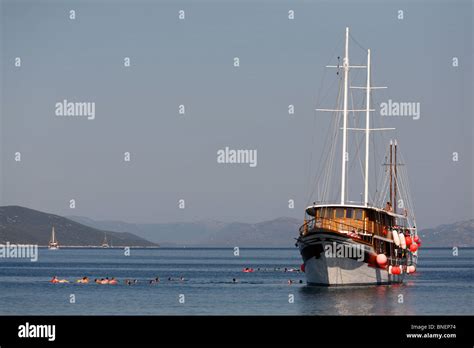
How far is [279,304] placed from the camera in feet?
238

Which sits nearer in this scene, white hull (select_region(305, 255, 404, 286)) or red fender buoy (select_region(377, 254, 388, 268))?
white hull (select_region(305, 255, 404, 286))

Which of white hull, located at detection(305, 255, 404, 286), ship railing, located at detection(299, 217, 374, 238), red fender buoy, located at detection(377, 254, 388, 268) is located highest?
ship railing, located at detection(299, 217, 374, 238)

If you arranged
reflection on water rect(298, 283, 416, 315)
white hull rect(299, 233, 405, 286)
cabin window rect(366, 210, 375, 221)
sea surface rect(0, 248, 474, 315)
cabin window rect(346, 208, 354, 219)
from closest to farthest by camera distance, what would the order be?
reflection on water rect(298, 283, 416, 315)
sea surface rect(0, 248, 474, 315)
white hull rect(299, 233, 405, 286)
cabin window rect(346, 208, 354, 219)
cabin window rect(366, 210, 375, 221)

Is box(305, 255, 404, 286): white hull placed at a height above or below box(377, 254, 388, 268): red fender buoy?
below

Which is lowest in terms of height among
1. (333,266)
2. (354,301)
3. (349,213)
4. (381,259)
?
(354,301)

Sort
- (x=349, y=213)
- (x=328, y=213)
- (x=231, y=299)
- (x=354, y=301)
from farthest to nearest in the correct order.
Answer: (x=349, y=213) → (x=328, y=213) → (x=231, y=299) → (x=354, y=301)

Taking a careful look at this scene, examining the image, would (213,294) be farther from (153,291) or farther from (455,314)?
(455,314)

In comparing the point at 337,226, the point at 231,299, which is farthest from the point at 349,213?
the point at 231,299

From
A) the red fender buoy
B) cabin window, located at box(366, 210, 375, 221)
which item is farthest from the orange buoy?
cabin window, located at box(366, 210, 375, 221)

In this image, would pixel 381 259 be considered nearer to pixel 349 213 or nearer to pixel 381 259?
pixel 381 259

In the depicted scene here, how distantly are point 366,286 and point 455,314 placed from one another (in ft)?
45.0

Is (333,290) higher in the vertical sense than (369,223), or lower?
lower

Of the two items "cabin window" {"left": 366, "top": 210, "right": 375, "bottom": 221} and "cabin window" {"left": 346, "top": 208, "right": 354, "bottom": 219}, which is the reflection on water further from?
"cabin window" {"left": 346, "top": 208, "right": 354, "bottom": 219}
